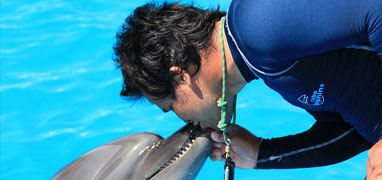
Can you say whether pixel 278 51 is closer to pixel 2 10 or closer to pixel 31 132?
pixel 31 132

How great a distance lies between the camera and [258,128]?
18.9ft

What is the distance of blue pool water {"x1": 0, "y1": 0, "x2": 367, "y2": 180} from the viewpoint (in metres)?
5.58

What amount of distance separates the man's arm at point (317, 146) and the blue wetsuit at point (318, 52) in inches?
1.2

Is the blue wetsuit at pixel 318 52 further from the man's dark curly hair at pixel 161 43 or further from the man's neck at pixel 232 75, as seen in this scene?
the man's dark curly hair at pixel 161 43

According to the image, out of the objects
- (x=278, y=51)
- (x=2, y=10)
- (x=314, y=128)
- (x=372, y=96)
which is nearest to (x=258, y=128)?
(x=314, y=128)

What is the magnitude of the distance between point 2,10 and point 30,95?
2.14 metres

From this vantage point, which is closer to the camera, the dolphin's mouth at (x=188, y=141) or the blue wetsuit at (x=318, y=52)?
the blue wetsuit at (x=318, y=52)

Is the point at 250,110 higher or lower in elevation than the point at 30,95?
lower

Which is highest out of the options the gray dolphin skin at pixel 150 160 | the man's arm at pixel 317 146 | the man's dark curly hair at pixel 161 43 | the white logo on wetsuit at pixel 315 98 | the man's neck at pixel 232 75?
the man's dark curly hair at pixel 161 43

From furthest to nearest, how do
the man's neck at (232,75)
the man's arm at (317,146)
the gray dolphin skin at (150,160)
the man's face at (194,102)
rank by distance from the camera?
the man's arm at (317,146), the gray dolphin skin at (150,160), the man's face at (194,102), the man's neck at (232,75)

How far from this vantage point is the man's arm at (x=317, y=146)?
3555 millimetres

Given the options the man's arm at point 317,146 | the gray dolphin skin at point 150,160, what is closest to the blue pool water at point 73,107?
the man's arm at point 317,146

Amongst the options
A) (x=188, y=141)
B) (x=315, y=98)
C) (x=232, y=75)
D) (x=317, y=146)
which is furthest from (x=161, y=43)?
(x=317, y=146)

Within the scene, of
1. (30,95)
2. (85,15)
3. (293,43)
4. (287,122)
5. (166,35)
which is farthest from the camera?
(85,15)
